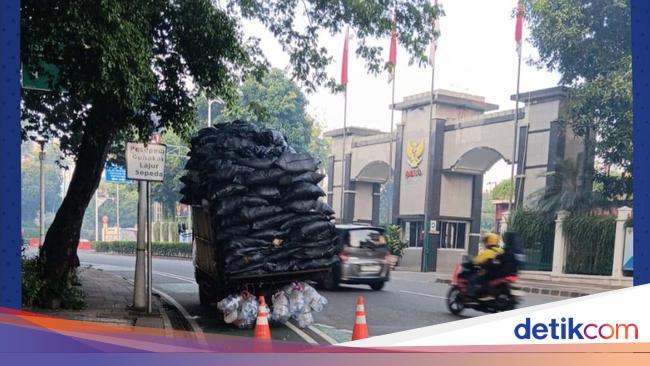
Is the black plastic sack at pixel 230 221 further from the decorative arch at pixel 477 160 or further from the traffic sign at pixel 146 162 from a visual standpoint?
the decorative arch at pixel 477 160

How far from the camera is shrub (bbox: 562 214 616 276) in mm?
1715

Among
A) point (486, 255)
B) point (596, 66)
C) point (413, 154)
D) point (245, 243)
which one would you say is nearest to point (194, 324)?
→ point (245, 243)

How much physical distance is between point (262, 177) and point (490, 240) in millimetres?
2010

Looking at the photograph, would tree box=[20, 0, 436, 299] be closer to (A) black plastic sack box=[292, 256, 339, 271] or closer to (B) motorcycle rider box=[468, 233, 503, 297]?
(B) motorcycle rider box=[468, 233, 503, 297]

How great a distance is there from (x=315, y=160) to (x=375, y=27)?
599mm

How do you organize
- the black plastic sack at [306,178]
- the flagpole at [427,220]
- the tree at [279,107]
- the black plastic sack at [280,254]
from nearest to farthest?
1. the flagpole at [427,220]
2. the tree at [279,107]
3. the black plastic sack at [306,178]
4. the black plastic sack at [280,254]

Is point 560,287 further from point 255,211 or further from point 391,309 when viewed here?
point 255,211

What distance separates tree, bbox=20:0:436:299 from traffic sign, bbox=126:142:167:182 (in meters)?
0.19

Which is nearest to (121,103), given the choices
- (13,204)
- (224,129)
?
(224,129)

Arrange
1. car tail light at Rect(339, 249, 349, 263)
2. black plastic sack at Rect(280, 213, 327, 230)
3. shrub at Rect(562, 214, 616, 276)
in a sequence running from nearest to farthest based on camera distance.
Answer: shrub at Rect(562, 214, 616, 276)
car tail light at Rect(339, 249, 349, 263)
black plastic sack at Rect(280, 213, 327, 230)

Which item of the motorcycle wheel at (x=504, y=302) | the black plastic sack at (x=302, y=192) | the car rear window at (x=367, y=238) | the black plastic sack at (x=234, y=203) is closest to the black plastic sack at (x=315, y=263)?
the black plastic sack at (x=302, y=192)

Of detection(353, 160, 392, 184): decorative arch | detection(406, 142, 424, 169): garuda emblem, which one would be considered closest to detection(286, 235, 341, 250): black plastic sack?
detection(353, 160, 392, 184): decorative arch

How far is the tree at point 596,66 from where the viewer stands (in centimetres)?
177

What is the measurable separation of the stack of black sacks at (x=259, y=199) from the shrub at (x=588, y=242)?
0.90 metres
